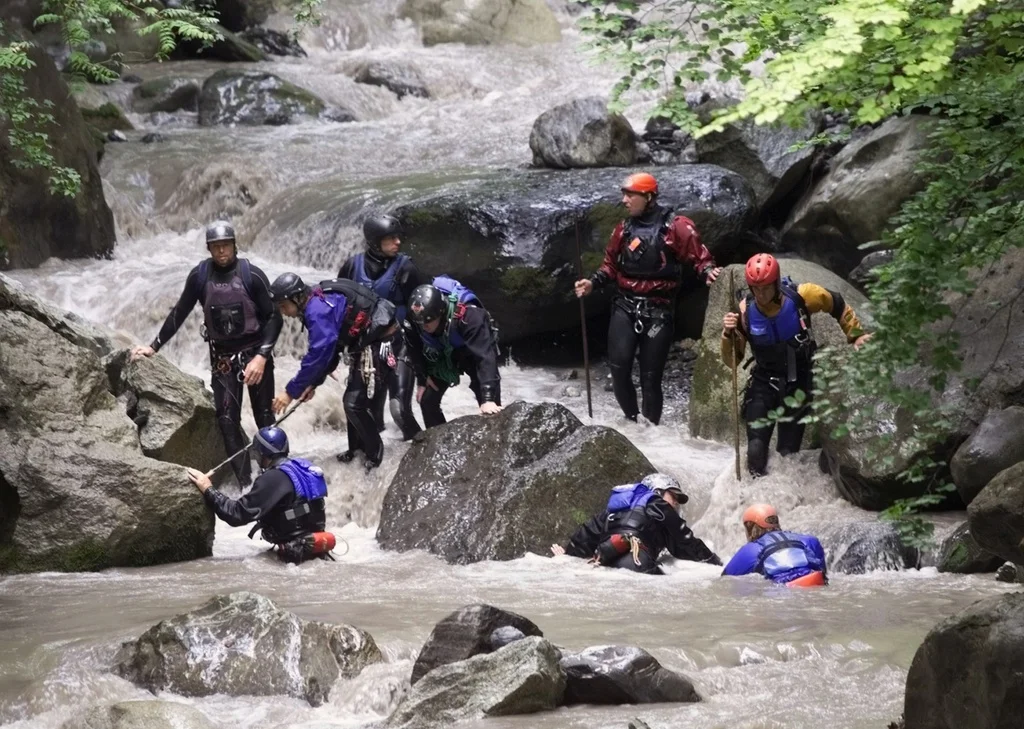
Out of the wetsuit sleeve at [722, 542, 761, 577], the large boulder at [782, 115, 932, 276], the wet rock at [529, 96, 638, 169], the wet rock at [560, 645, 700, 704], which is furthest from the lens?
the wet rock at [529, 96, 638, 169]

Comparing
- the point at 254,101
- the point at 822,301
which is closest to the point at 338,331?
the point at 822,301

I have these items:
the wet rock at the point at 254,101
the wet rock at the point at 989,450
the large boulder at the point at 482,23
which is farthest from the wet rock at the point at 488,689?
the large boulder at the point at 482,23

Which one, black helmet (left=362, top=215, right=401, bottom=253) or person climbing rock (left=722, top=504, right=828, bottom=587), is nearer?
person climbing rock (left=722, top=504, right=828, bottom=587)

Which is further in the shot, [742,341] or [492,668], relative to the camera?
[742,341]

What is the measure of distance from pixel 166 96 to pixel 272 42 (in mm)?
4322

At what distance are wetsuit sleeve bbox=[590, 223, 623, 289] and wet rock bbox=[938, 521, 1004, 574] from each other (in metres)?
3.92

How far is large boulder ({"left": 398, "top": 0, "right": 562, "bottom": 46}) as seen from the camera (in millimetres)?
25594

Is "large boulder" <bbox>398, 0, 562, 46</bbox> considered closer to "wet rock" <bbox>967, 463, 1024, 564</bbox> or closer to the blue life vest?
the blue life vest

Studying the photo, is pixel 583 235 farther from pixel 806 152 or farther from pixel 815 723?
pixel 815 723

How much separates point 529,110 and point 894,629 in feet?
48.1

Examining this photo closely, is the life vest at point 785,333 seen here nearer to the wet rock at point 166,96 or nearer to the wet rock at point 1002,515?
the wet rock at point 1002,515

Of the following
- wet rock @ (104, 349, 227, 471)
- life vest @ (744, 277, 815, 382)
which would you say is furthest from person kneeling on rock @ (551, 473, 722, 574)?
wet rock @ (104, 349, 227, 471)

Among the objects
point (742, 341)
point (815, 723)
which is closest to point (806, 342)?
point (742, 341)

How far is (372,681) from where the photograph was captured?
595 cm
